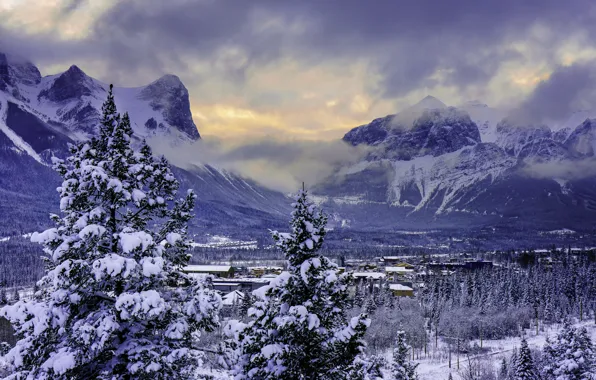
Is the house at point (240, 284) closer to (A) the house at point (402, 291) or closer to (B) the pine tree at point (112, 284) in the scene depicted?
(A) the house at point (402, 291)

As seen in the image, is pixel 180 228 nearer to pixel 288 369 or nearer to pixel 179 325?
pixel 179 325

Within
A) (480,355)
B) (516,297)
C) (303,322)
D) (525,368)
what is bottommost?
(480,355)

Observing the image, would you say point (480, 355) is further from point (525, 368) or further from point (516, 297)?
point (525, 368)

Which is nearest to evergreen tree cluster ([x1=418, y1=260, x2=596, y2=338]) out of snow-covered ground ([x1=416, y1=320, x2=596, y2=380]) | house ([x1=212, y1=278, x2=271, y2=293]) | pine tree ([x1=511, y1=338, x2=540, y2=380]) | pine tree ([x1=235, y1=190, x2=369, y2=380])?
snow-covered ground ([x1=416, y1=320, x2=596, y2=380])

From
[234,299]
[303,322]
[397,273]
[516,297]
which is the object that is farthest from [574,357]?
[397,273]

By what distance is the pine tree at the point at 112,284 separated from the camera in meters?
11.9

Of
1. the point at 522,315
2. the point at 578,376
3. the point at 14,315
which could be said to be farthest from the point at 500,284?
the point at 14,315

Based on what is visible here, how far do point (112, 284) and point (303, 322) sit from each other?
6110 millimetres

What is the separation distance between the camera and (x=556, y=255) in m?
200

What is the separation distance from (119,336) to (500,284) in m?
125

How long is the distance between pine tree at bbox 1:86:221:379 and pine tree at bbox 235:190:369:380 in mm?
2610

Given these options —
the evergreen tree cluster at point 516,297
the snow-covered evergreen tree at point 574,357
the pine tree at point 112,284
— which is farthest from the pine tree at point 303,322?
the evergreen tree cluster at point 516,297

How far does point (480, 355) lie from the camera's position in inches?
3300

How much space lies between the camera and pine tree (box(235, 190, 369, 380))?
49.3ft
